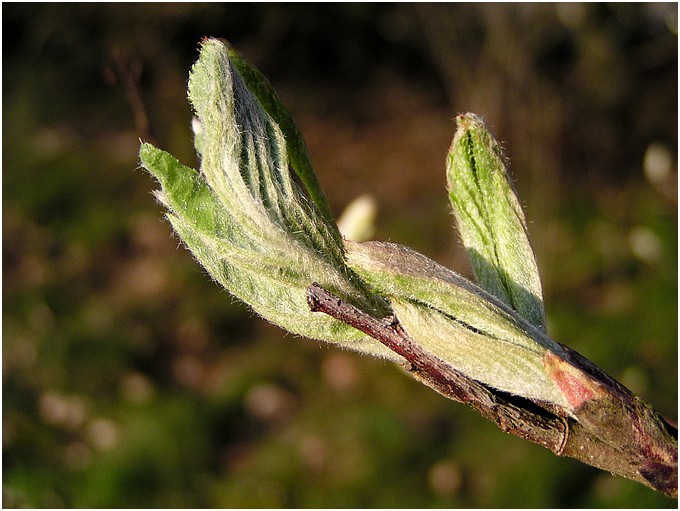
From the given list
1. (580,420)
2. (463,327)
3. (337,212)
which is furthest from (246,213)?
(337,212)

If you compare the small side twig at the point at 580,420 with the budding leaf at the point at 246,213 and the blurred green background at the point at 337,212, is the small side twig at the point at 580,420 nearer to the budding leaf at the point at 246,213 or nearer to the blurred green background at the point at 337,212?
the budding leaf at the point at 246,213

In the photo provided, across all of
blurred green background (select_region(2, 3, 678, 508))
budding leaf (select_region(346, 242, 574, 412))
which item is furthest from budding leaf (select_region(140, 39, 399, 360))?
blurred green background (select_region(2, 3, 678, 508))

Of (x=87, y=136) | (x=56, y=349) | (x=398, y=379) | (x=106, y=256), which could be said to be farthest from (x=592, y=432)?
(x=87, y=136)

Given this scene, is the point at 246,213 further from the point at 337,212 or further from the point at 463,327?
the point at 337,212

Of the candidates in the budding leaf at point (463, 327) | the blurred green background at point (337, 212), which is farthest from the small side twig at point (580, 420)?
the blurred green background at point (337, 212)

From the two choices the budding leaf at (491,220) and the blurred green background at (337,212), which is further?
the blurred green background at (337,212)

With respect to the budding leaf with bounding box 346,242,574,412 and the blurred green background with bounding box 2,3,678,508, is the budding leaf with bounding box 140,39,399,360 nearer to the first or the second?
the budding leaf with bounding box 346,242,574,412
